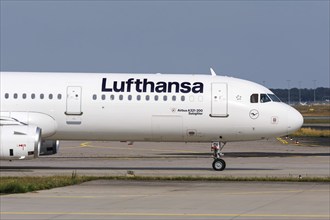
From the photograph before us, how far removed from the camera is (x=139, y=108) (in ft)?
107

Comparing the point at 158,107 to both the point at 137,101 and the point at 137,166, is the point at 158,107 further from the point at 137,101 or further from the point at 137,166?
the point at 137,166

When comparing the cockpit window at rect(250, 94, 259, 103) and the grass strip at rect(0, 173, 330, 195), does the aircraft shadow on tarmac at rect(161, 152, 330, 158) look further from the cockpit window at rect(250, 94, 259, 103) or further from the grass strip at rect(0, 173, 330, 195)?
the grass strip at rect(0, 173, 330, 195)

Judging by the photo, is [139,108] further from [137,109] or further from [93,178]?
[93,178]

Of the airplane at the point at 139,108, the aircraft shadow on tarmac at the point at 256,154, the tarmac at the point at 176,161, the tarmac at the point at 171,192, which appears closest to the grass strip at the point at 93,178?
the tarmac at the point at 171,192

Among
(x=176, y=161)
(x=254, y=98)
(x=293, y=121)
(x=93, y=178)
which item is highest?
(x=254, y=98)

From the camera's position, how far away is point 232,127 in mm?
32844

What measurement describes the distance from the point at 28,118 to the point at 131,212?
47.6 ft

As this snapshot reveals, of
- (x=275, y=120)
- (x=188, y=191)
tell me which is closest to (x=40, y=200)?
(x=188, y=191)

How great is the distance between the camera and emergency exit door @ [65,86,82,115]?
3241cm

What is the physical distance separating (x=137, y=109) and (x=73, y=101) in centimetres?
241

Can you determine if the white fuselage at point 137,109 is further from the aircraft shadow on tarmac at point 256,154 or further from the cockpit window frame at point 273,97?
the aircraft shadow on tarmac at point 256,154

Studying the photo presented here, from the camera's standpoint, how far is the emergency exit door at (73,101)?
1276 inches

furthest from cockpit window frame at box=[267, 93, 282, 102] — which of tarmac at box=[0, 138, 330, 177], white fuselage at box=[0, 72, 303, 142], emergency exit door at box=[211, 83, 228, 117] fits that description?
tarmac at box=[0, 138, 330, 177]

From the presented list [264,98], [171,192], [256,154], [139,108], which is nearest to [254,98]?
[264,98]
